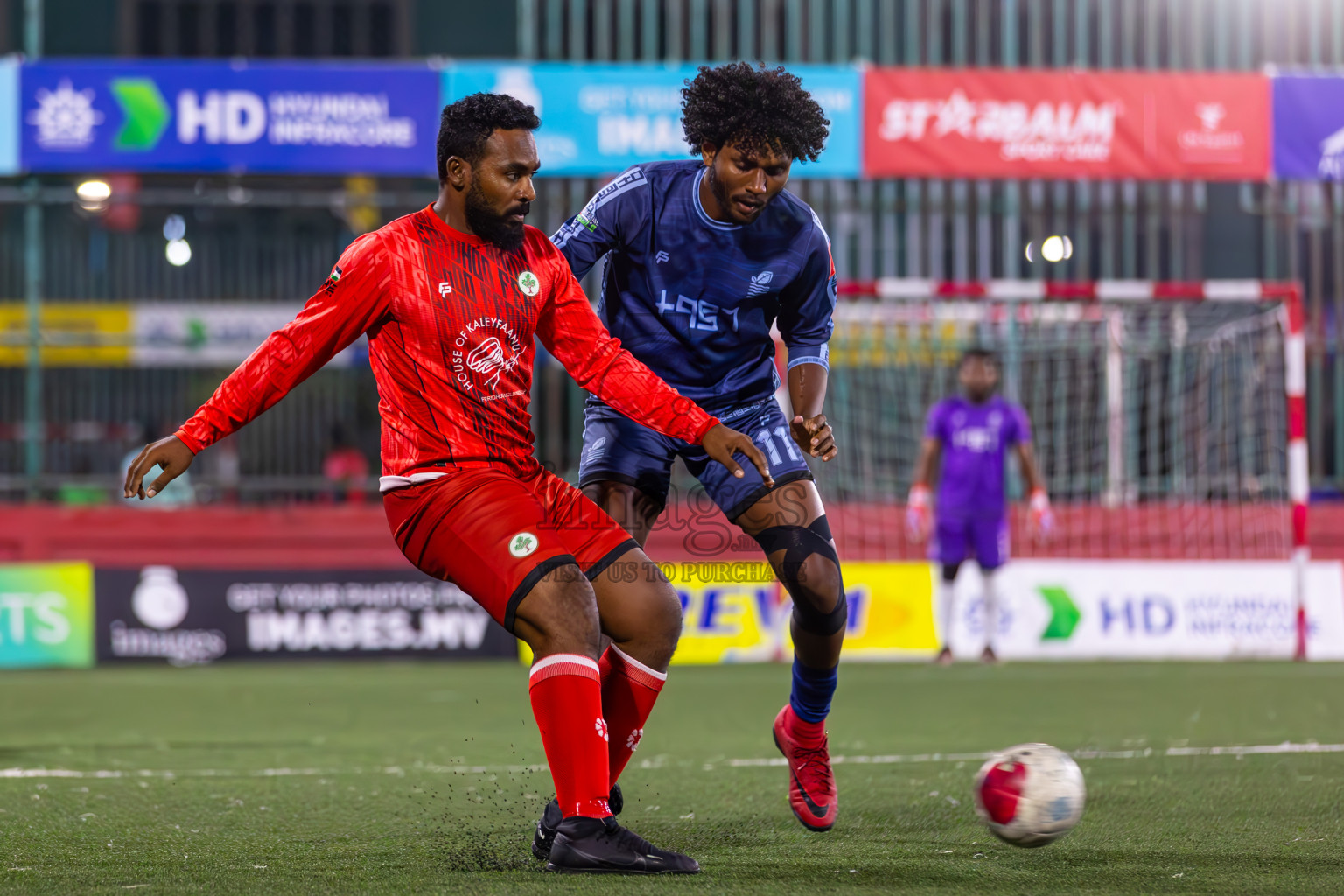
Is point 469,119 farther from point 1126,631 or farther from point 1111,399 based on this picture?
point 1111,399

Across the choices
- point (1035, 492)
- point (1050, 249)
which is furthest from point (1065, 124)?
point (1035, 492)

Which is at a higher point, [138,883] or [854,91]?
[854,91]

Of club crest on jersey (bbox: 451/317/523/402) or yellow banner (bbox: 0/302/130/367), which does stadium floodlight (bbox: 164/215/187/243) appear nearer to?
yellow banner (bbox: 0/302/130/367)

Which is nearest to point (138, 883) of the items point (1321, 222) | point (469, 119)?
point (469, 119)

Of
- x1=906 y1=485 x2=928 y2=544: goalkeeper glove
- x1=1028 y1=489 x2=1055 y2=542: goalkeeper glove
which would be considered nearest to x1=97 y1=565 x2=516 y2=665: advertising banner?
x1=906 y1=485 x2=928 y2=544: goalkeeper glove

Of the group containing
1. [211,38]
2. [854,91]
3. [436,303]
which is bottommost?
[436,303]

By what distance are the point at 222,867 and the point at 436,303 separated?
1586 mm

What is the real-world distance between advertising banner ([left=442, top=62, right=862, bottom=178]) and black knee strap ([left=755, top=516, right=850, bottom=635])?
8329 mm

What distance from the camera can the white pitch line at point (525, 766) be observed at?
603 cm

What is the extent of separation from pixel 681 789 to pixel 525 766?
0.96 metres

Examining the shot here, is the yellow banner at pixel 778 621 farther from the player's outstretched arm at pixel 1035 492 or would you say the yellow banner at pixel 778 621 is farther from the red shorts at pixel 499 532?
the red shorts at pixel 499 532

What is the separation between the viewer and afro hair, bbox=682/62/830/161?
447 centimetres

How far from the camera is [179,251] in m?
13.5

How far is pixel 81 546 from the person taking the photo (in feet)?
39.8
